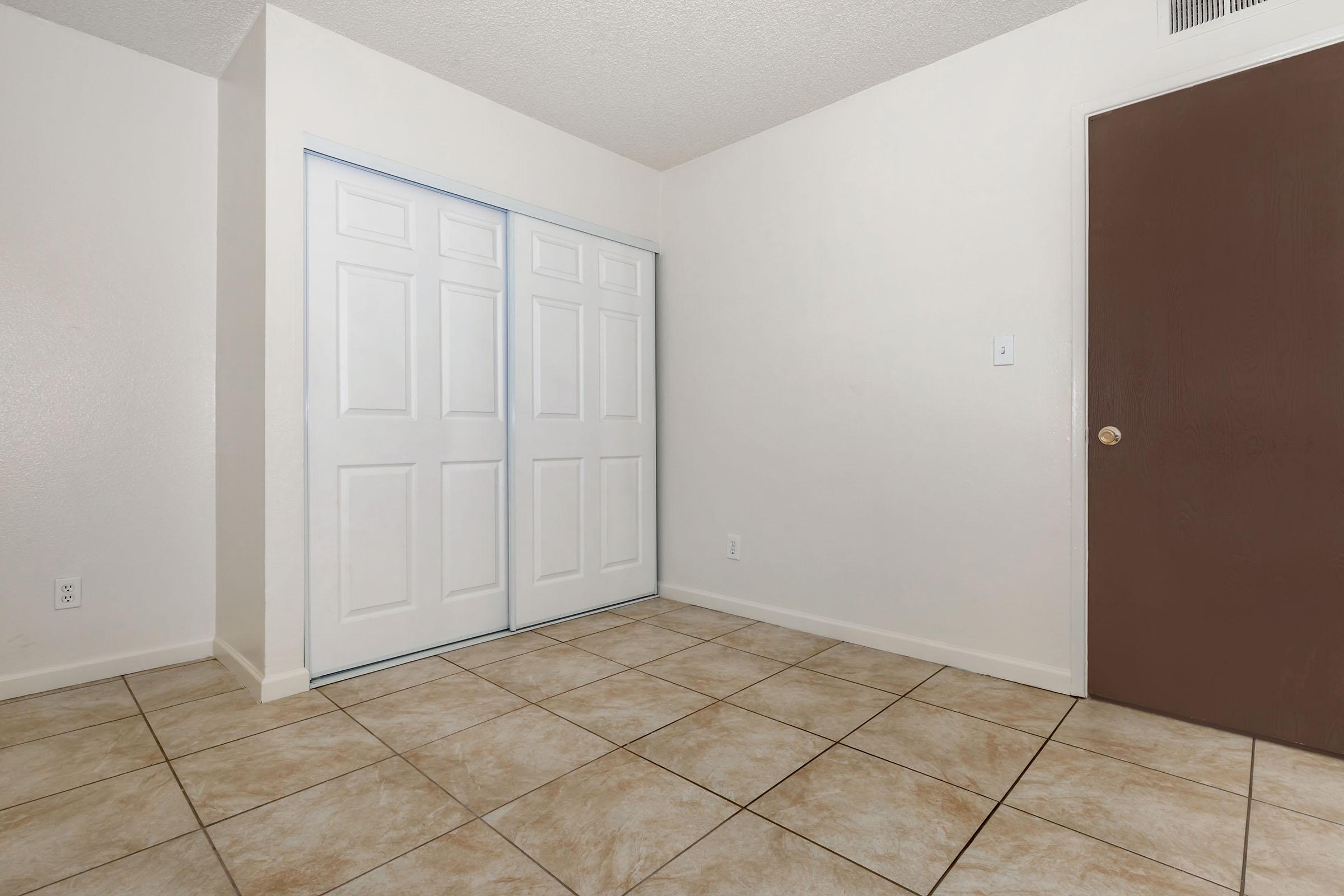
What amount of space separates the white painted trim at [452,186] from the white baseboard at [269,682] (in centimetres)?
193

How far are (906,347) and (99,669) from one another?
3485 millimetres

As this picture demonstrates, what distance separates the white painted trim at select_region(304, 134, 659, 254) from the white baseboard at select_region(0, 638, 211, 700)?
2100 mm

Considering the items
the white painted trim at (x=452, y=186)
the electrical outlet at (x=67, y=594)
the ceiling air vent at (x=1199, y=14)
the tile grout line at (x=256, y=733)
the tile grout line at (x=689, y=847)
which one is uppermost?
the ceiling air vent at (x=1199, y=14)

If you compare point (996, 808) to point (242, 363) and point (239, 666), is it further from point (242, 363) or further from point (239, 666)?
point (242, 363)

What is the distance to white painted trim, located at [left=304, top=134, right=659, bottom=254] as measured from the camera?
8.29 feet

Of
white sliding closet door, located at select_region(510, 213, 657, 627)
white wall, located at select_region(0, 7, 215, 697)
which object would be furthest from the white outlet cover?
white wall, located at select_region(0, 7, 215, 697)

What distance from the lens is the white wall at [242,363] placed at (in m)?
2.41

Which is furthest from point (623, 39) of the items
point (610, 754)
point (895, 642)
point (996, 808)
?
point (996, 808)

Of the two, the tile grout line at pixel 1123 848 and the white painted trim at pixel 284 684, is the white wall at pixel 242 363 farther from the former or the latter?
the tile grout line at pixel 1123 848

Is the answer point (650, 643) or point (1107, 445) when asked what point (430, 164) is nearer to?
point (650, 643)

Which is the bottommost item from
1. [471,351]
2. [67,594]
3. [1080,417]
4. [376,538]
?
[67,594]

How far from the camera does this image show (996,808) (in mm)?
1670

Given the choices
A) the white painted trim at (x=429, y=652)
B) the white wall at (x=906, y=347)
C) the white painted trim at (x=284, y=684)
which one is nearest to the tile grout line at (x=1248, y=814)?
the white wall at (x=906, y=347)

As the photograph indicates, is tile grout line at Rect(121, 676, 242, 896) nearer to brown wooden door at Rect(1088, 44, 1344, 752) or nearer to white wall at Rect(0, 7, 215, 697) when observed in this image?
white wall at Rect(0, 7, 215, 697)
